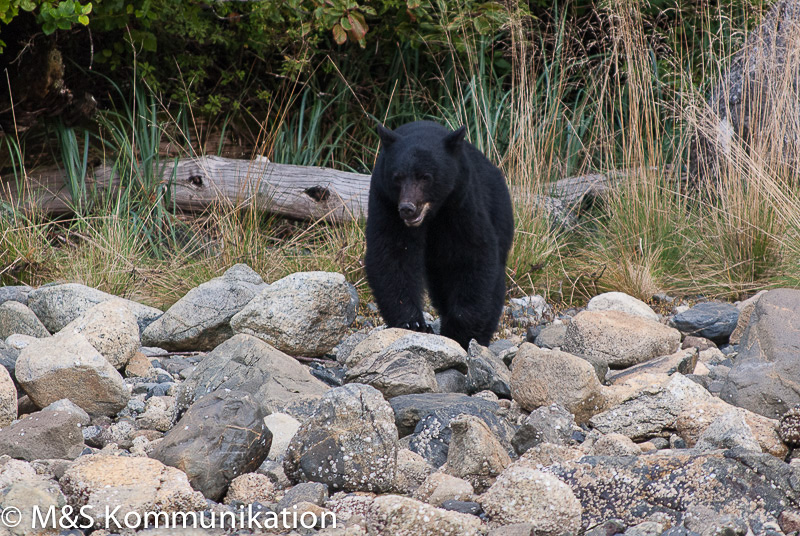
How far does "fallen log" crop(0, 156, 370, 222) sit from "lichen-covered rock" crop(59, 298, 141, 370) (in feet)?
10.9

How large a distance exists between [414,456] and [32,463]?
109cm

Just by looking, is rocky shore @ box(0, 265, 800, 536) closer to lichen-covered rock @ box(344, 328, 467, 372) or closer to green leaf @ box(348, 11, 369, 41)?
lichen-covered rock @ box(344, 328, 467, 372)

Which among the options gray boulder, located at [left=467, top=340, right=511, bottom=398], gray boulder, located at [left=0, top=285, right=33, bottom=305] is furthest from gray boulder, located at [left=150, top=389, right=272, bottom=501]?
gray boulder, located at [left=0, top=285, right=33, bottom=305]

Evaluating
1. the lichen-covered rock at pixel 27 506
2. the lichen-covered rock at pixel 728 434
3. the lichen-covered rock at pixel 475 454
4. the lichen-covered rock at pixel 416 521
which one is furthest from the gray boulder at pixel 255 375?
the lichen-covered rock at pixel 728 434

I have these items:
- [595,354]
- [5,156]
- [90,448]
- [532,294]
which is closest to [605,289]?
[532,294]

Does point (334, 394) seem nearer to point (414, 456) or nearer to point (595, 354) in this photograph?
point (414, 456)

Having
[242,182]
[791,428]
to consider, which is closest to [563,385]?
[791,428]

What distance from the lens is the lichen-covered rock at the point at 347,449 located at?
237 cm

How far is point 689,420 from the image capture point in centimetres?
269

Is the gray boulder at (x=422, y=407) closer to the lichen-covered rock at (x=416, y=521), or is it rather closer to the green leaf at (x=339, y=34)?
the lichen-covered rock at (x=416, y=521)

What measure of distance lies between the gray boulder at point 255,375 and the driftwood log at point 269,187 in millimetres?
3507

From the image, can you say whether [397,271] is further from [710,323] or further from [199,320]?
[710,323]

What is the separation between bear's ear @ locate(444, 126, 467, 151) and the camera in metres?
4.16

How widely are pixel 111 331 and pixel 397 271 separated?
1387mm
